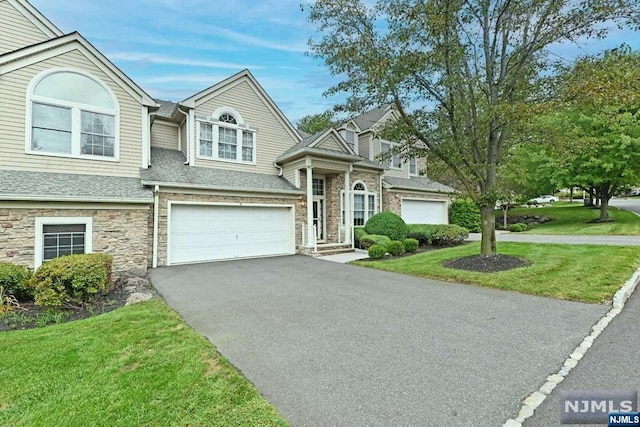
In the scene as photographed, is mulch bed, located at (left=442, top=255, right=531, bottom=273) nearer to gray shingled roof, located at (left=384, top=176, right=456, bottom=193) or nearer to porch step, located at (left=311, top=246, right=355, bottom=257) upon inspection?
porch step, located at (left=311, top=246, right=355, bottom=257)

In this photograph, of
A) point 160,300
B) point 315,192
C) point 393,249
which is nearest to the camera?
point 160,300

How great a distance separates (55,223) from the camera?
9.01 m

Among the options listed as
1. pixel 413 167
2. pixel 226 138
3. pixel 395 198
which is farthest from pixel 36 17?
pixel 413 167

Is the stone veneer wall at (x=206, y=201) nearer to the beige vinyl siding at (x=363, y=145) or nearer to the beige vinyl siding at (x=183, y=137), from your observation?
the beige vinyl siding at (x=183, y=137)

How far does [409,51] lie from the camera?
8852 millimetres

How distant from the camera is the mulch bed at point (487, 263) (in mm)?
8961

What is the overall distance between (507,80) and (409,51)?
3.23 m

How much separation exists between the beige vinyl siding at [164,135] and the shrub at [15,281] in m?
7.95

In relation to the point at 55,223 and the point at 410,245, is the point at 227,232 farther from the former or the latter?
the point at 410,245

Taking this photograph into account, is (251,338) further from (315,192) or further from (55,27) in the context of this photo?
(55,27)

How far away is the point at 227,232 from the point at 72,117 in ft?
20.7

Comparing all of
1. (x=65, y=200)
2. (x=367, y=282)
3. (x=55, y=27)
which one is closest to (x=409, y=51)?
(x=367, y=282)

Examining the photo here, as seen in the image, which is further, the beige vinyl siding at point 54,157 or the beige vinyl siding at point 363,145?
the beige vinyl siding at point 363,145

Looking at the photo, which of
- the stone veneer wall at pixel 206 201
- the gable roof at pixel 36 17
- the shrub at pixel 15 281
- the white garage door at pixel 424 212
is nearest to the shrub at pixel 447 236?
the white garage door at pixel 424 212
